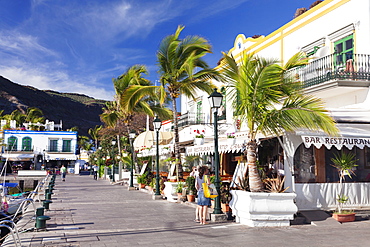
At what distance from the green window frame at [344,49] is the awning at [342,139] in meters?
4.84

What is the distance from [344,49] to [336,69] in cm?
141

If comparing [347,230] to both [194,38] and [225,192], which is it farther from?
[194,38]

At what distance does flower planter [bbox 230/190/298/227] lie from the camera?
32.4 feet

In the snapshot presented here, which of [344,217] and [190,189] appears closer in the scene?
[344,217]

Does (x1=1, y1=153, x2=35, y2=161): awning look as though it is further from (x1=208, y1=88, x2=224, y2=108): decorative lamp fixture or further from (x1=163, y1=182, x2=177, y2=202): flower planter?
(x1=208, y1=88, x2=224, y2=108): decorative lamp fixture

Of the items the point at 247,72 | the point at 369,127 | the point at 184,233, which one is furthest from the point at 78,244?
the point at 369,127

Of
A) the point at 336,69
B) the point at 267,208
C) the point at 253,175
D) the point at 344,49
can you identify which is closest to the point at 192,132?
the point at 336,69

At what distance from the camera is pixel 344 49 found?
16.0 meters

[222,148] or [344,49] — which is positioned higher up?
[344,49]

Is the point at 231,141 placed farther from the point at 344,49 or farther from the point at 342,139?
the point at 344,49

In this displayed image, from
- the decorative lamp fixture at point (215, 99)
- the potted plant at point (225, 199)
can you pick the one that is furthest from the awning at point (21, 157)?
the decorative lamp fixture at point (215, 99)

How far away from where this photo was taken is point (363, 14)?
15.0 metres

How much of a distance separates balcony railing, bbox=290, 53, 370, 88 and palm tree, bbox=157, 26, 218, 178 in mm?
4053

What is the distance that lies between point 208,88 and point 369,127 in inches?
274
